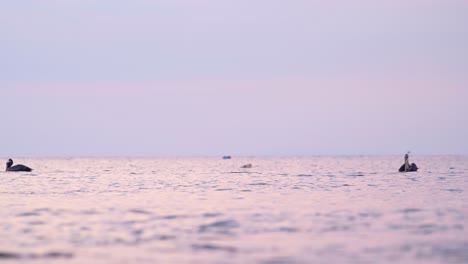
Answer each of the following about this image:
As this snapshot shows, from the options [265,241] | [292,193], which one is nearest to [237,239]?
[265,241]

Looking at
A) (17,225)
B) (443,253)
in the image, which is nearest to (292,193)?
(17,225)

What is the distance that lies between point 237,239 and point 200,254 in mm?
3397

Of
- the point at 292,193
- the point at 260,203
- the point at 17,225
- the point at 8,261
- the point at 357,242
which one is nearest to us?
the point at 8,261

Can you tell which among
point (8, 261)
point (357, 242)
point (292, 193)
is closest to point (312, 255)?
point (357, 242)

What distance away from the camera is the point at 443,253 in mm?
21578

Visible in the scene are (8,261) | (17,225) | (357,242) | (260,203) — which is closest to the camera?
(8,261)

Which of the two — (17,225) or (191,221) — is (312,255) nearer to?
(191,221)

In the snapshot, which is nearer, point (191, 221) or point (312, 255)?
point (312, 255)

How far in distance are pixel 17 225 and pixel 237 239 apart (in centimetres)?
1012

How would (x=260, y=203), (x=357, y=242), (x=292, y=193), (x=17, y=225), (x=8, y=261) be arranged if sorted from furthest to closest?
1. (x=292, y=193)
2. (x=260, y=203)
3. (x=17, y=225)
4. (x=357, y=242)
5. (x=8, y=261)

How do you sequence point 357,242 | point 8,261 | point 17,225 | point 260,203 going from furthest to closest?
point 260,203, point 17,225, point 357,242, point 8,261

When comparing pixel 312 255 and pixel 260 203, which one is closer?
pixel 312 255

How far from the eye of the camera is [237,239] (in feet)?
81.5

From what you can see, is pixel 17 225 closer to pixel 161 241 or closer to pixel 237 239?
pixel 161 241
